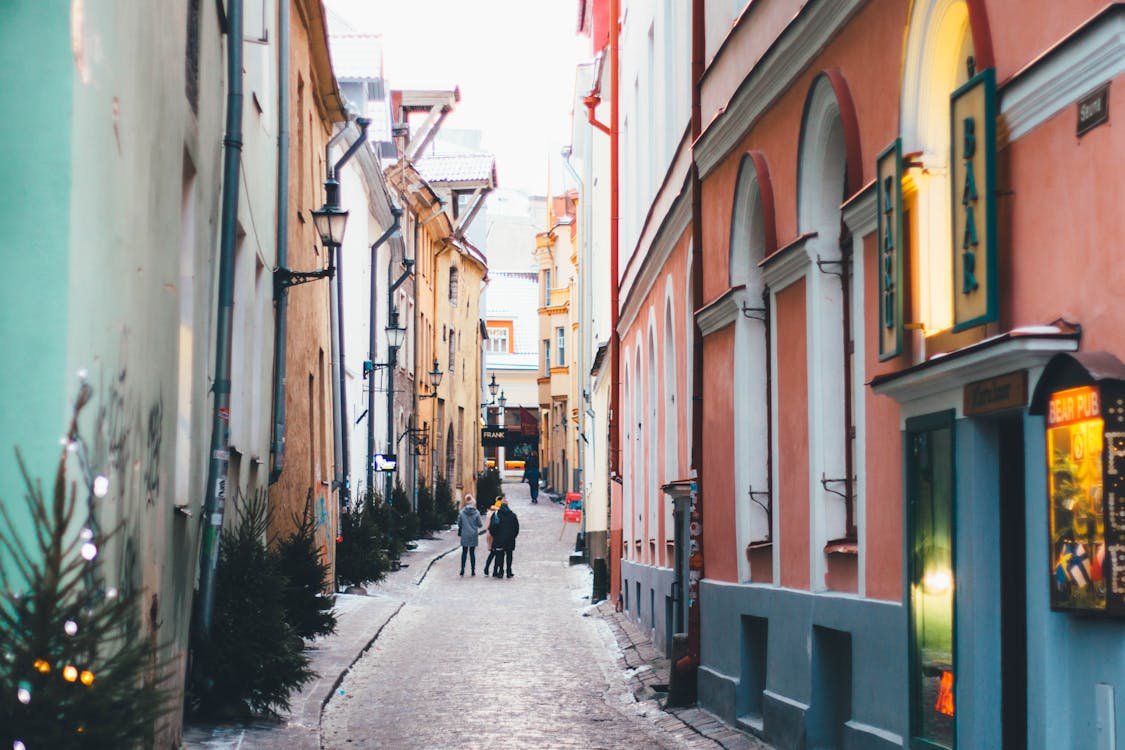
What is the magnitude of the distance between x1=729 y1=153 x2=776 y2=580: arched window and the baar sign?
253 inches

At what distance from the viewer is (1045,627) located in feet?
21.8

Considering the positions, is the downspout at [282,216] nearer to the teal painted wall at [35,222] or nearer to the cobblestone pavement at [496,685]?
the cobblestone pavement at [496,685]

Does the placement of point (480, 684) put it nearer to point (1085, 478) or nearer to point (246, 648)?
point (246, 648)

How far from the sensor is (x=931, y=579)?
8.25 m

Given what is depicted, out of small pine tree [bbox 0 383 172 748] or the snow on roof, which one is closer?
small pine tree [bbox 0 383 172 748]

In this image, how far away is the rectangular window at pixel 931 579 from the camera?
7.95 m

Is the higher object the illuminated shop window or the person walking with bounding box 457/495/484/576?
the illuminated shop window

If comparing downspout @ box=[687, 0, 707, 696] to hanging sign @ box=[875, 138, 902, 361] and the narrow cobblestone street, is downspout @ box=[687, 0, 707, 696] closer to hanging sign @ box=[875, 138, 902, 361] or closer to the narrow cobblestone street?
the narrow cobblestone street

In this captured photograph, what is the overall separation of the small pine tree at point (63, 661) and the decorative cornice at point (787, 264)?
6.10 metres

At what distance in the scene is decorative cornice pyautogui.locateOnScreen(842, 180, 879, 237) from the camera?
939cm

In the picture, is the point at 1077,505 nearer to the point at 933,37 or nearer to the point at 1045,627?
the point at 1045,627

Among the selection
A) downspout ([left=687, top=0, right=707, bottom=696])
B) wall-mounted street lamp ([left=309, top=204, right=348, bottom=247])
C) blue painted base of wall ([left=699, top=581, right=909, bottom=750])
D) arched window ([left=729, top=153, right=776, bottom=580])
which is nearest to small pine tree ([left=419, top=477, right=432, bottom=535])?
wall-mounted street lamp ([left=309, top=204, right=348, bottom=247])

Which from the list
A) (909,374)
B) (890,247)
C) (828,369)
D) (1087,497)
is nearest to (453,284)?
(828,369)

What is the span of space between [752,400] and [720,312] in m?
0.97
